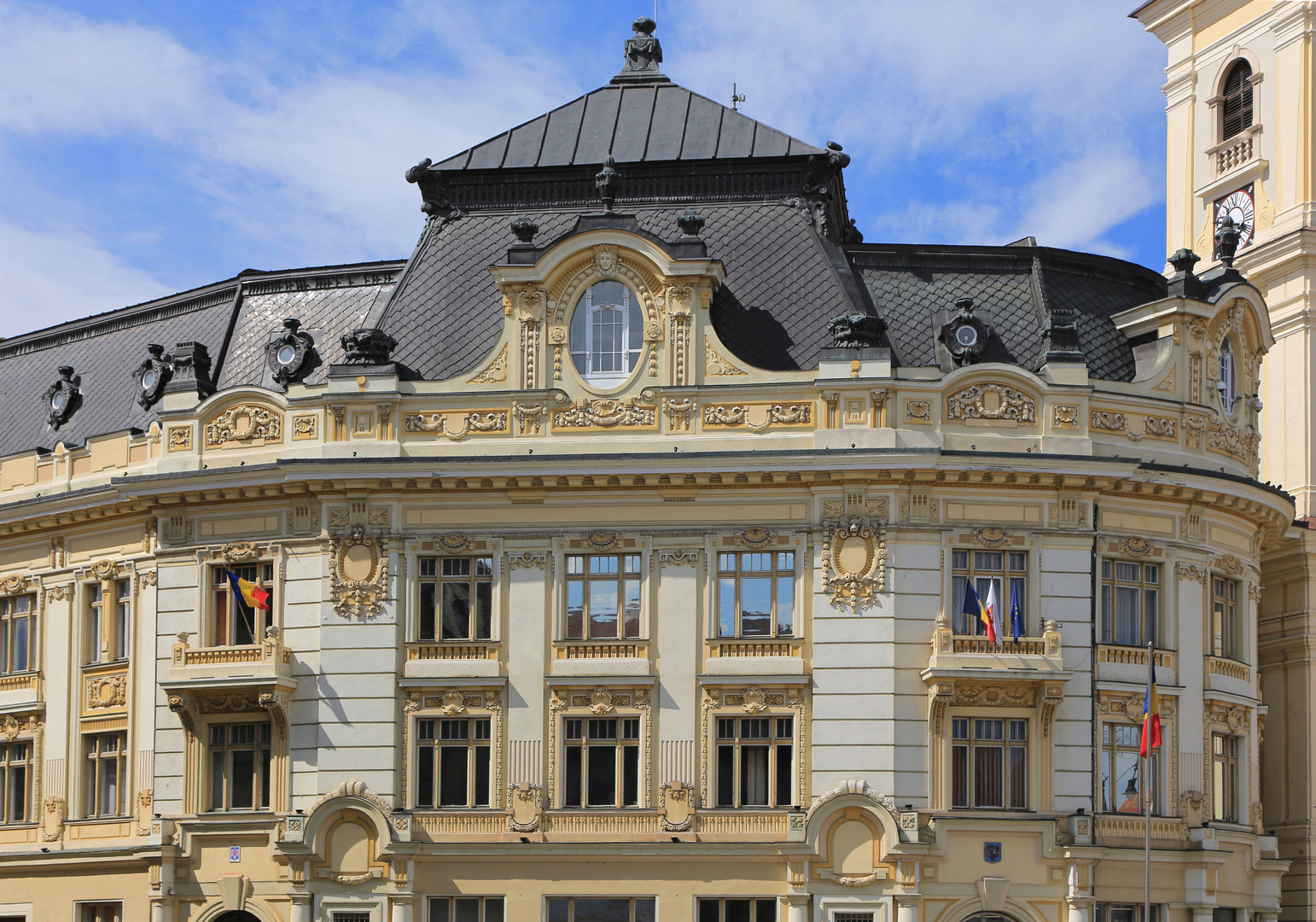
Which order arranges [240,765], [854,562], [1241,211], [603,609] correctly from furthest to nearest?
1. [1241,211]
2. [240,765]
3. [603,609]
4. [854,562]

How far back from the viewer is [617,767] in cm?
4434

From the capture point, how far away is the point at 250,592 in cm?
4581

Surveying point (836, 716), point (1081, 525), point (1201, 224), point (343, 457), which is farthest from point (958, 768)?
point (1201, 224)

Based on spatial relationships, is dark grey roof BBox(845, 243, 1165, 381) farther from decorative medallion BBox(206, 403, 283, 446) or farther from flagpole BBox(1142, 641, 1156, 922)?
decorative medallion BBox(206, 403, 283, 446)

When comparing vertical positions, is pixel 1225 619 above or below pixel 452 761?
above

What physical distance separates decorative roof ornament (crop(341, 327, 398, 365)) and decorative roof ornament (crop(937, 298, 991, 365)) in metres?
13.0

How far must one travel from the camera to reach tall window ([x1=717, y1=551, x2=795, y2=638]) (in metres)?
44.5

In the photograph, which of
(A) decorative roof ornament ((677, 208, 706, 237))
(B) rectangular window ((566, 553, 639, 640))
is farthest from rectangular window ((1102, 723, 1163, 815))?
(A) decorative roof ornament ((677, 208, 706, 237))

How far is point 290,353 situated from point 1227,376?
22889mm

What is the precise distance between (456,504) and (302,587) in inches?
162

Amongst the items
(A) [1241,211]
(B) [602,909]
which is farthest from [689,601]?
(A) [1241,211]

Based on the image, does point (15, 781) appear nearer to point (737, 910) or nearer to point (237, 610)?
point (237, 610)

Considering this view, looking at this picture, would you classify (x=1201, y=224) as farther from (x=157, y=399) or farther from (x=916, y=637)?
(x=157, y=399)

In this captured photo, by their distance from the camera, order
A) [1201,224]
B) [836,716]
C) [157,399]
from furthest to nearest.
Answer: [1201,224]
[157,399]
[836,716]
